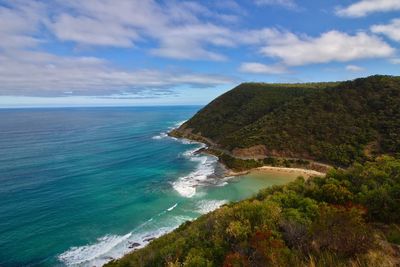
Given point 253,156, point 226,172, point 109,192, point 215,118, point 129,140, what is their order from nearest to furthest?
point 109,192
point 226,172
point 253,156
point 129,140
point 215,118

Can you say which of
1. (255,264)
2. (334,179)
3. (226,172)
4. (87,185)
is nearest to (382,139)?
(226,172)

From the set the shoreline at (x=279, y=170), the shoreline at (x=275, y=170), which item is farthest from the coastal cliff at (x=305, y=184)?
the shoreline at (x=279, y=170)

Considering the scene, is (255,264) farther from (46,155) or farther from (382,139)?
(46,155)

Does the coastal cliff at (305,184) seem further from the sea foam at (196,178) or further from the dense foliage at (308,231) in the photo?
the sea foam at (196,178)

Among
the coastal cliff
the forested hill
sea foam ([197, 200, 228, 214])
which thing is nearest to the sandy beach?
the coastal cliff

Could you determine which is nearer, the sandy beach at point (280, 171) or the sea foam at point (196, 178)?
the sea foam at point (196, 178)

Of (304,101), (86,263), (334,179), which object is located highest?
(304,101)

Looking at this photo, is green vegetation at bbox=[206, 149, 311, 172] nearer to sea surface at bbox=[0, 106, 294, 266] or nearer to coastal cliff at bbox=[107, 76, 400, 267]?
coastal cliff at bbox=[107, 76, 400, 267]
